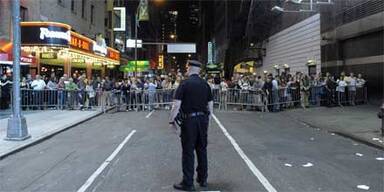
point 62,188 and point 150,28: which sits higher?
point 150,28

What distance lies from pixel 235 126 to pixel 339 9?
15574mm

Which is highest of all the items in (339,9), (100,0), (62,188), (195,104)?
(100,0)

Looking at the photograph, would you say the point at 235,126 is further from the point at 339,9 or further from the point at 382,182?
the point at 339,9

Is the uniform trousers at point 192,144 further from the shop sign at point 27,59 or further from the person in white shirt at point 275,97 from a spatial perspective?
the shop sign at point 27,59

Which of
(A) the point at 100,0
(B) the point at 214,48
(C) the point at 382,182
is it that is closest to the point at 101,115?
(C) the point at 382,182

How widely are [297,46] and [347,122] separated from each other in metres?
20.7

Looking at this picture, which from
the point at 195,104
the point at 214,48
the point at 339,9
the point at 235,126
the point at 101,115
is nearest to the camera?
the point at 195,104

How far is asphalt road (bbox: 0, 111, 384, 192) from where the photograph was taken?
8953mm

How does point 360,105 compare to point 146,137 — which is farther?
point 360,105

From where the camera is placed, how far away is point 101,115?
2491 centimetres

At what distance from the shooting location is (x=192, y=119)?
848 centimetres

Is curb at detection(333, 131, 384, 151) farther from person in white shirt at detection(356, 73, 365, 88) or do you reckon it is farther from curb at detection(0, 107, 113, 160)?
person in white shirt at detection(356, 73, 365, 88)

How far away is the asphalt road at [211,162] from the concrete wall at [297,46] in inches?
760

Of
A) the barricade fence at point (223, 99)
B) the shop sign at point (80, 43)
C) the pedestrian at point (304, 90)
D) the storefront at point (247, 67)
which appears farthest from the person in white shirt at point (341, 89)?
the storefront at point (247, 67)
